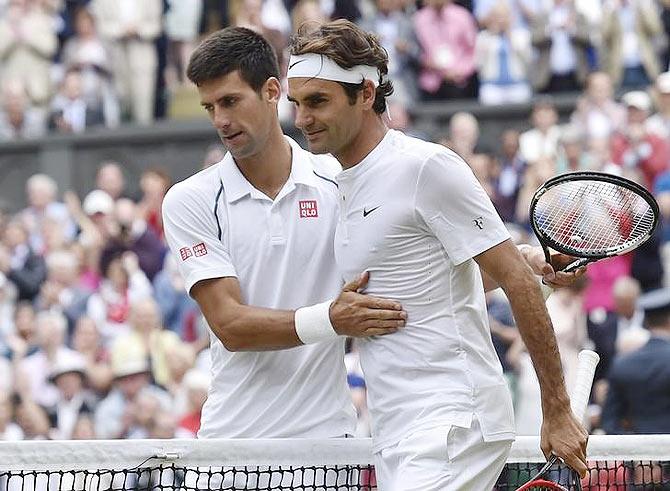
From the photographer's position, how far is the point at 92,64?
15.2 m

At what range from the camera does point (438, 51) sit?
46.0 ft

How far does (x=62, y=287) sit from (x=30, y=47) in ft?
10.7

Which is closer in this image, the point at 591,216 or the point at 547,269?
the point at 547,269

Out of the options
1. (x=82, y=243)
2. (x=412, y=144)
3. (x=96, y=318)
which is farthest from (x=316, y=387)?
(x=82, y=243)

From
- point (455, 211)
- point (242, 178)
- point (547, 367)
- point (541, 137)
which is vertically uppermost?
point (541, 137)

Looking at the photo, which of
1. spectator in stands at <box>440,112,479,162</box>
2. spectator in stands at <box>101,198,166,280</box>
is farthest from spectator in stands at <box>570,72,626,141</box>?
spectator in stands at <box>101,198,166,280</box>

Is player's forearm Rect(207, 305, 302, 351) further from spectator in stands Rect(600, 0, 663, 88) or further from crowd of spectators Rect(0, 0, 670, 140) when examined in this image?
spectator in stands Rect(600, 0, 663, 88)

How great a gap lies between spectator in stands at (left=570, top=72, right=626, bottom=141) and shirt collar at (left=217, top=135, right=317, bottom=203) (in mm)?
7100

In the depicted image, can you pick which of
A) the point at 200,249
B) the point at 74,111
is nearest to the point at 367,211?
the point at 200,249

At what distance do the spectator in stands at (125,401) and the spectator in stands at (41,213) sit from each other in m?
2.60

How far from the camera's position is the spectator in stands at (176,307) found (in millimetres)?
12195

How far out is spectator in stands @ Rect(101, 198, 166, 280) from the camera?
13000 millimetres

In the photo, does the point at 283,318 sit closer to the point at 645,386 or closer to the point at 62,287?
the point at 645,386

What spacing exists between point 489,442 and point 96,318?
26.2 feet
